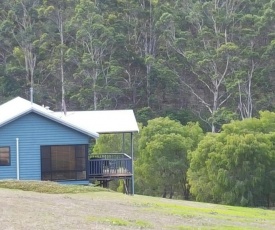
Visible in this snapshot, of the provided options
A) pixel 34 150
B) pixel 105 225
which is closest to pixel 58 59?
pixel 34 150

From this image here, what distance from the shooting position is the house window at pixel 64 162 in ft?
95.2

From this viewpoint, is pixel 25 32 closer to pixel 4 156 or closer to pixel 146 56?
pixel 146 56

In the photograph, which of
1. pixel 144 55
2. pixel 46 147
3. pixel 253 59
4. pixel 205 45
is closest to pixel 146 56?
pixel 144 55

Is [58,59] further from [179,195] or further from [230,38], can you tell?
[179,195]

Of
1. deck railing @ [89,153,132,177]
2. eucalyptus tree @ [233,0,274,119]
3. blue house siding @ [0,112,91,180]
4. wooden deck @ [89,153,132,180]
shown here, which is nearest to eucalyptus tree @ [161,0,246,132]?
eucalyptus tree @ [233,0,274,119]

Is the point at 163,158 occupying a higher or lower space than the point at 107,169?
higher

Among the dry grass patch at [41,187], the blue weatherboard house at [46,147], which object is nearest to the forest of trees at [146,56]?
the blue weatherboard house at [46,147]

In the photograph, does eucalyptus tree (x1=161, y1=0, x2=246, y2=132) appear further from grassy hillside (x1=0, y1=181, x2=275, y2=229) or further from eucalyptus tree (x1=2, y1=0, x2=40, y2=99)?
grassy hillside (x1=0, y1=181, x2=275, y2=229)

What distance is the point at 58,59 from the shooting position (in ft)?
218

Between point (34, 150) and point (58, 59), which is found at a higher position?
point (58, 59)

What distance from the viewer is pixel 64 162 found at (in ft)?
96.0

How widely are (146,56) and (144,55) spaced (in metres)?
2.71

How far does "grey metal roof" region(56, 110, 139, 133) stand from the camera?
30.0 metres

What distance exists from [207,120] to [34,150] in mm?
33991
